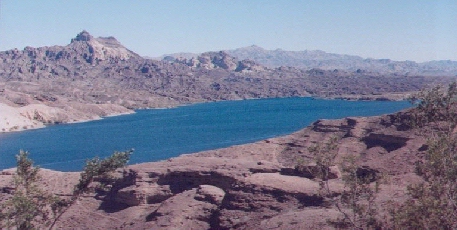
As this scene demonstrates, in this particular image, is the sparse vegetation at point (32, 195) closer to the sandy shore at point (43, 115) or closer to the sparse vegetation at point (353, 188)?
the sparse vegetation at point (353, 188)

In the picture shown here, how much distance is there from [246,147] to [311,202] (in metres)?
37.5

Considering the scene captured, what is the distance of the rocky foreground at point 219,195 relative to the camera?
30031mm

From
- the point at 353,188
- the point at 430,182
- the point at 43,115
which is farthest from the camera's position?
the point at 43,115

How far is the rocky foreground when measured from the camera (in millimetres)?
30031

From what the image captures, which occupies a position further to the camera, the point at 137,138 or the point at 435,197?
the point at 137,138

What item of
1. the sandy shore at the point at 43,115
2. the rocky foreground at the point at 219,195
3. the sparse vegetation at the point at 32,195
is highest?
the sparse vegetation at the point at 32,195

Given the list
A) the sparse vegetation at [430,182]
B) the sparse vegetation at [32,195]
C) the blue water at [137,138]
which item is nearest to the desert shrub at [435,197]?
the sparse vegetation at [430,182]

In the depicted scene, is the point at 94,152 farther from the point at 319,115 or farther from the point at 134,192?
the point at 319,115

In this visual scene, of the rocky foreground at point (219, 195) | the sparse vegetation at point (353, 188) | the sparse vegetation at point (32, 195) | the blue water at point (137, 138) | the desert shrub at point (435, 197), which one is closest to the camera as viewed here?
the desert shrub at point (435, 197)

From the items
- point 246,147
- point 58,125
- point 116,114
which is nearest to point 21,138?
point 58,125

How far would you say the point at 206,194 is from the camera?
34906mm

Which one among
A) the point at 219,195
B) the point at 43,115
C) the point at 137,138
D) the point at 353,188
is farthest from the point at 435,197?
the point at 43,115

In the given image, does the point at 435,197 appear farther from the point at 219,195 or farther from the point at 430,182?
the point at 219,195

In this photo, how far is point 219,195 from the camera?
3478 centimetres
